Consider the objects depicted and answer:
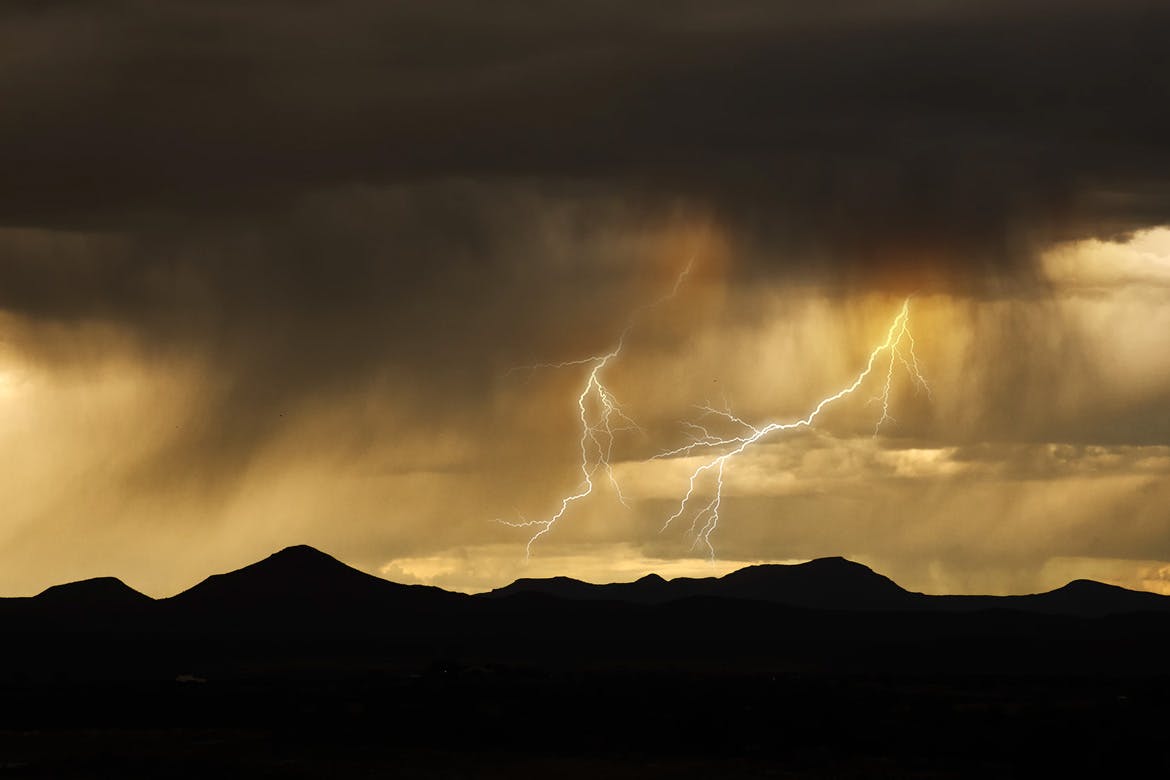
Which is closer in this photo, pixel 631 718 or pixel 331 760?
pixel 331 760

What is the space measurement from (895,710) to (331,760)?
41259mm

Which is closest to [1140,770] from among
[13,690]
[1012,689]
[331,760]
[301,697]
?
[331,760]

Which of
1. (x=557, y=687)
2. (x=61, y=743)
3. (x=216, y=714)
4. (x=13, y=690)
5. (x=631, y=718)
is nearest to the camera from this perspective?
(x=61, y=743)

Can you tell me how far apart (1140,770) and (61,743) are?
209 feet

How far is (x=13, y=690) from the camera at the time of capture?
15938 centimetres

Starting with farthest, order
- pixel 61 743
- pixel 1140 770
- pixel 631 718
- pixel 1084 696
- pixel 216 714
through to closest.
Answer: pixel 1084 696 < pixel 216 714 < pixel 631 718 < pixel 61 743 < pixel 1140 770

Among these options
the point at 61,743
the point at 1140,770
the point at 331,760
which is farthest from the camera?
the point at 61,743

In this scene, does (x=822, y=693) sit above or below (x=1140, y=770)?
above

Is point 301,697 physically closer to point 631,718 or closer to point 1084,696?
point 631,718

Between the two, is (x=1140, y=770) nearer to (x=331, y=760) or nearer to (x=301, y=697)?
(x=331, y=760)

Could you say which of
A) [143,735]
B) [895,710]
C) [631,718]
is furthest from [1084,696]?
[143,735]

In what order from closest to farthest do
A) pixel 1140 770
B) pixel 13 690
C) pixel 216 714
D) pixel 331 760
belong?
pixel 1140 770
pixel 331 760
pixel 216 714
pixel 13 690

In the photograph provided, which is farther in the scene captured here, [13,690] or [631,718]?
[13,690]

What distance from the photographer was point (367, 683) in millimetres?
166125
